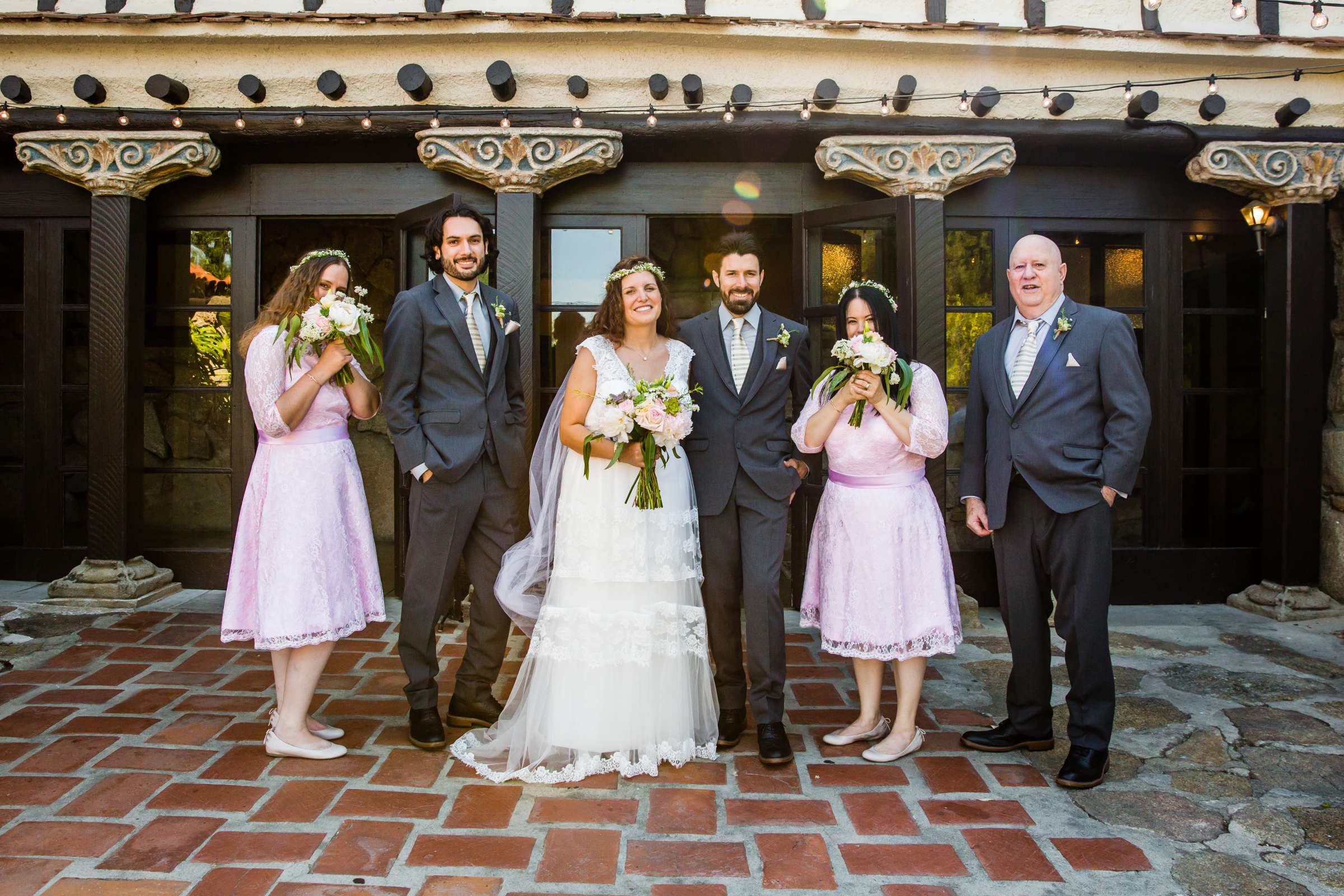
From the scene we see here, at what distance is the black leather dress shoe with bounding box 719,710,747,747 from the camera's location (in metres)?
3.61

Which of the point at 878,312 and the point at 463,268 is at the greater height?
the point at 463,268

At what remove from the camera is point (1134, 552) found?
603 centimetres

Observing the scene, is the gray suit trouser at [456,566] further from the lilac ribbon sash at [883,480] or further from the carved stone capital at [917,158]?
the carved stone capital at [917,158]

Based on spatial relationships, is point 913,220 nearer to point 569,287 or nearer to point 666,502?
point 569,287

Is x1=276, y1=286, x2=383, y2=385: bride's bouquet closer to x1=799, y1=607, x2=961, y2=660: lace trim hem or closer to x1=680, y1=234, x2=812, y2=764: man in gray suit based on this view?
x1=680, y1=234, x2=812, y2=764: man in gray suit

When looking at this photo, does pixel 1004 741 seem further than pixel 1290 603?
No

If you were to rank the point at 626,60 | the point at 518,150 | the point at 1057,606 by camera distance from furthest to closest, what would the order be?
the point at 626,60 → the point at 518,150 → the point at 1057,606

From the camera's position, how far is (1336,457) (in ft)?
18.8

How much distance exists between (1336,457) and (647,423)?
5.06 m

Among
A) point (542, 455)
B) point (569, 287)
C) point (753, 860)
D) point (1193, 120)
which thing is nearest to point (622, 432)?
point (542, 455)

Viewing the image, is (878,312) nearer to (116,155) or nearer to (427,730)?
(427,730)

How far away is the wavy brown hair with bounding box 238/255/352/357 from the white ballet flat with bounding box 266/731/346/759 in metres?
1.54

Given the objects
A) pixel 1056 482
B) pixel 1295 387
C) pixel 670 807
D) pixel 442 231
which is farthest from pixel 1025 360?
pixel 1295 387

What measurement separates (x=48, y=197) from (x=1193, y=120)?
302 inches
